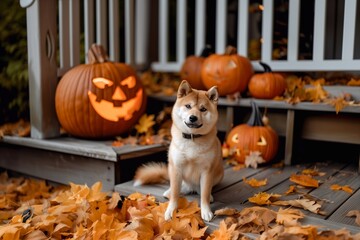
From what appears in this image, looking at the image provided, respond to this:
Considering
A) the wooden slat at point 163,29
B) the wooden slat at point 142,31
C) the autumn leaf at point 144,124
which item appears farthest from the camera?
the wooden slat at point 142,31

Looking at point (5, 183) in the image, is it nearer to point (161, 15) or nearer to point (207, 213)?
point (207, 213)

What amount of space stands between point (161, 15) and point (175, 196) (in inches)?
91.9

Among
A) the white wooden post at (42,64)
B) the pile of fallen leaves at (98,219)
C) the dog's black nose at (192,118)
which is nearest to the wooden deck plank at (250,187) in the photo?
the pile of fallen leaves at (98,219)

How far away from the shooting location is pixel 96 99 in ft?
8.33

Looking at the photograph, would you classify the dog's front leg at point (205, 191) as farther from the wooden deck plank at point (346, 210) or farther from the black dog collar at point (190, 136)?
the wooden deck plank at point (346, 210)

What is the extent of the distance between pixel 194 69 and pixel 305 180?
1.45 meters

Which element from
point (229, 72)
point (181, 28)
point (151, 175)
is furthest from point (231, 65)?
point (151, 175)

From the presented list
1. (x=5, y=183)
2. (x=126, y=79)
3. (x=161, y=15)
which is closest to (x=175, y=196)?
(x=126, y=79)

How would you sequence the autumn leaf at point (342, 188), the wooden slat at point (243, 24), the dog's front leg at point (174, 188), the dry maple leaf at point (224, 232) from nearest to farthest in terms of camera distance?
the dry maple leaf at point (224, 232), the dog's front leg at point (174, 188), the autumn leaf at point (342, 188), the wooden slat at point (243, 24)

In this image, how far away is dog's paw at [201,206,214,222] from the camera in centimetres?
173

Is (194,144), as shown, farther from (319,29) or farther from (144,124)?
(319,29)

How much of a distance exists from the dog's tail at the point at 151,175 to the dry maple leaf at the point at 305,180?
751mm

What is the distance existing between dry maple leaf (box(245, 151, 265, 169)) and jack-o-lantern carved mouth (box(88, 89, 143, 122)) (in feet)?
2.88

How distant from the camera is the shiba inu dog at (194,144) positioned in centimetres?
169
